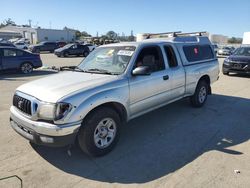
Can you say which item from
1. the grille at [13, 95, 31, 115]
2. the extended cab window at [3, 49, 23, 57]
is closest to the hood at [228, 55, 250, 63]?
the extended cab window at [3, 49, 23, 57]

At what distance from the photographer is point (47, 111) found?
3500 mm

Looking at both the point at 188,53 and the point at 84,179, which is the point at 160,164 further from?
the point at 188,53

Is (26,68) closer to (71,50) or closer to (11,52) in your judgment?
(11,52)

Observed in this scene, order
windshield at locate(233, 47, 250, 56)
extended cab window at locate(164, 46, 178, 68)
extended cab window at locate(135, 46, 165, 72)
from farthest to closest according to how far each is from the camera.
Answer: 1. windshield at locate(233, 47, 250, 56)
2. extended cab window at locate(164, 46, 178, 68)
3. extended cab window at locate(135, 46, 165, 72)

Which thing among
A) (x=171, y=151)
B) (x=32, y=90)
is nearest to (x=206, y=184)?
(x=171, y=151)

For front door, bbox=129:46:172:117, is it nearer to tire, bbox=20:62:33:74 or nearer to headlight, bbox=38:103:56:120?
headlight, bbox=38:103:56:120

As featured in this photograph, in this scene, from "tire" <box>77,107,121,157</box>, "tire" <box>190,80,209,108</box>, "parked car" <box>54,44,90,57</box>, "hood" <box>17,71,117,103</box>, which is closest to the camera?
"hood" <box>17,71,117,103</box>

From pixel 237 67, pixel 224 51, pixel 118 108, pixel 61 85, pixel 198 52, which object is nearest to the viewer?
pixel 61 85

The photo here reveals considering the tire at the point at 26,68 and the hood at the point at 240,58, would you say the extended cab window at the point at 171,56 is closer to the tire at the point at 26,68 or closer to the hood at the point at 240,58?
the hood at the point at 240,58

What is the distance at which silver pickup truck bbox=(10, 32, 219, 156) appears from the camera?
3.54 meters

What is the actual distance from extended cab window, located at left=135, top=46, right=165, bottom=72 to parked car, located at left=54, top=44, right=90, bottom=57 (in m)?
22.9

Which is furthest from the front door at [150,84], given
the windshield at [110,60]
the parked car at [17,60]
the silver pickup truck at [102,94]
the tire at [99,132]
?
the parked car at [17,60]

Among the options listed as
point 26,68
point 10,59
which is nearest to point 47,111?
point 10,59

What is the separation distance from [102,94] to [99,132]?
2.06 feet
